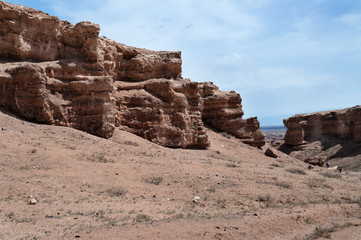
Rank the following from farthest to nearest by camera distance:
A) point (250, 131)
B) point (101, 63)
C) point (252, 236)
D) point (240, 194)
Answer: point (250, 131) → point (101, 63) → point (240, 194) → point (252, 236)

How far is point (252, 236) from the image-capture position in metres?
6.57

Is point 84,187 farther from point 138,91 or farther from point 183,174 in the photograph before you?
point 138,91

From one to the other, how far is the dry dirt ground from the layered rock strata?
3452 cm

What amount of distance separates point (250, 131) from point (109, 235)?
27.8 metres

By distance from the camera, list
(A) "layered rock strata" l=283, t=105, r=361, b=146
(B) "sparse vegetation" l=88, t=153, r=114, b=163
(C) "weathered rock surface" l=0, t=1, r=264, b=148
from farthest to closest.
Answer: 1. (A) "layered rock strata" l=283, t=105, r=361, b=146
2. (C) "weathered rock surface" l=0, t=1, r=264, b=148
3. (B) "sparse vegetation" l=88, t=153, r=114, b=163

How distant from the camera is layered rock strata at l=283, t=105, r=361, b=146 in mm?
43750

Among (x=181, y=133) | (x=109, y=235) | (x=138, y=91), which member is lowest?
(x=109, y=235)

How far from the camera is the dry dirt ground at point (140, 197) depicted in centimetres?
619

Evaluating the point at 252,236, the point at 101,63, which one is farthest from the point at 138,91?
the point at 252,236

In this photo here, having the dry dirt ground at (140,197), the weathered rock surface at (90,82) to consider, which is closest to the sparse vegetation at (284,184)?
the dry dirt ground at (140,197)

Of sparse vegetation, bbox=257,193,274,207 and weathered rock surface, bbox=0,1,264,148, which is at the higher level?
weathered rock surface, bbox=0,1,264,148

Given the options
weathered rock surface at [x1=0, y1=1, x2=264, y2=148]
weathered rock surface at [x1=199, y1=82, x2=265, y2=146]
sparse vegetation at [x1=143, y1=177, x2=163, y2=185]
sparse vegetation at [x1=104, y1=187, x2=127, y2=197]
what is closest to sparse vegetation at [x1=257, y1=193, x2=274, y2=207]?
sparse vegetation at [x1=143, y1=177, x2=163, y2=185]

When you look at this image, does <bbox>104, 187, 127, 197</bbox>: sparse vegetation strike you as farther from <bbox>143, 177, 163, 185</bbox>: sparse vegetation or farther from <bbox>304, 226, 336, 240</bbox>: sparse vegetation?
<bbox>304, 226, 336, 240</bbox>: sparse vegetation

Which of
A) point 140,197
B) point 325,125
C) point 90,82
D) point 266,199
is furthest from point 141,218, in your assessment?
point 325,125
